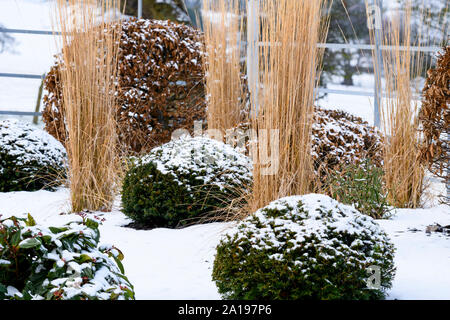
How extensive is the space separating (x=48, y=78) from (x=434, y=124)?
3.63m

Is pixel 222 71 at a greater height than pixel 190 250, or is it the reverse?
pixel 222 71

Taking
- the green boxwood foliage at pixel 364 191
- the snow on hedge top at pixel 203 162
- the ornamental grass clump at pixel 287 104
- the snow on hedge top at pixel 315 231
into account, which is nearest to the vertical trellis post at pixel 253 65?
the ornamental grass clump at pixel 287 104

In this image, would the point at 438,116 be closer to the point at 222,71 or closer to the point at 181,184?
the point at 181,184

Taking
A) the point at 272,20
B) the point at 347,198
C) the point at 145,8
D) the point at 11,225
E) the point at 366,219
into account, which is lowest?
the point at 347,198

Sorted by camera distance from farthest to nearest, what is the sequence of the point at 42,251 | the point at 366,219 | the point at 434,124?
the point at 434,124 < the point at 366,219 < the point at 42,251

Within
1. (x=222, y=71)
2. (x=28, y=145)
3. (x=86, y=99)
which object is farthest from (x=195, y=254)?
(x=28, y=145)

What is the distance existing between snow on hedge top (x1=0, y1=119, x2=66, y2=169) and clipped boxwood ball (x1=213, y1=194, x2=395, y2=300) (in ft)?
8.86

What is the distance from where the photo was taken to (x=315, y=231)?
1.87 m

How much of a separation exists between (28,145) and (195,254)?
94.3 inches

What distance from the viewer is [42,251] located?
1.48 meters

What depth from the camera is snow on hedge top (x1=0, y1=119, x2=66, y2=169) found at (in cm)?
432

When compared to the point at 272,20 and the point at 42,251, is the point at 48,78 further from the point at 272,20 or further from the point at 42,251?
the point at 42,251

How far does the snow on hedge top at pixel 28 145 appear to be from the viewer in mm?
4316
